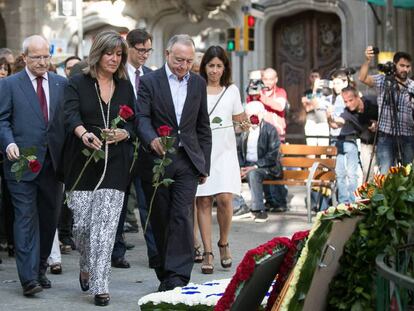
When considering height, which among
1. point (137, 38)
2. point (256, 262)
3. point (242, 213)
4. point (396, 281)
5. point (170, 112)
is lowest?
point (242, 213)

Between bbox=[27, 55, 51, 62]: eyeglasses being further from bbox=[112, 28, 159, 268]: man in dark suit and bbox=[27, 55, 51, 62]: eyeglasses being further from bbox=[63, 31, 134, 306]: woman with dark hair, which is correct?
bbox=[112, 28, 159, 268]: man in dark suit

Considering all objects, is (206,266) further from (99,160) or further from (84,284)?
(99,160)

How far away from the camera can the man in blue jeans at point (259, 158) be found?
568 inches

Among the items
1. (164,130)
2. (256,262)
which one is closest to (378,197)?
(256,262)

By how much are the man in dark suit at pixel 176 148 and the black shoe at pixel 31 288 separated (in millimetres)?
920

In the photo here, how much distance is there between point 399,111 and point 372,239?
8416mm

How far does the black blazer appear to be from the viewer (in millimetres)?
8867

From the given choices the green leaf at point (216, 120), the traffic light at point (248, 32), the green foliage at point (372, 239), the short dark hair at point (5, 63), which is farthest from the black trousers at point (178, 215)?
the traffic light at point (248, 32)

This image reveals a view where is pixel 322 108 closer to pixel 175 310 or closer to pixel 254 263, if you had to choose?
pixel 175 310

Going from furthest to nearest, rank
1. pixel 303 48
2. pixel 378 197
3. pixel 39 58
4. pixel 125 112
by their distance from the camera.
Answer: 1. pixel 303 48
2. pixel 39 58
3. pixel 125 112
4. pixel 378 197

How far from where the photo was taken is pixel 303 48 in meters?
29.5

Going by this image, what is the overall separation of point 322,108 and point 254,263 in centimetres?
1253

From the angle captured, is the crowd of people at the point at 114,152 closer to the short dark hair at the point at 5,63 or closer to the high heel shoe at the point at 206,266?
the high heel shoe at the point at 206,266

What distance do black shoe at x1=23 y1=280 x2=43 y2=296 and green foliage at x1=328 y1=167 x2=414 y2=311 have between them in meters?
3.95
